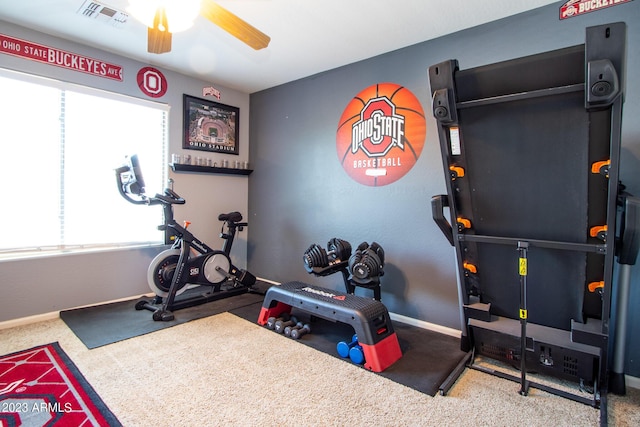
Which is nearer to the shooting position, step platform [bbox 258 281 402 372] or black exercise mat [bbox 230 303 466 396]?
black exercise mat [bbox 230 303 466 396]

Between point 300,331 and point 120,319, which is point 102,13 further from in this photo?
point 300,331

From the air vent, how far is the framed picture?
1.29m

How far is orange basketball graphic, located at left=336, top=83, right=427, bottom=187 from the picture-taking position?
315 cm

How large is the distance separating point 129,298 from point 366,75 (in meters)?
3.56

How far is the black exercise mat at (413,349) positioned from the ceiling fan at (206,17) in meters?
2.26

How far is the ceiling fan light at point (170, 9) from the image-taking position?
68.0 inches

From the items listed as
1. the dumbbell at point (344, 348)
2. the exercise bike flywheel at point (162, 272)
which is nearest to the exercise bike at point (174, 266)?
the exercise bike flywheel at point (162, 272)

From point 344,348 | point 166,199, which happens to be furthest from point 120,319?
point 344,348

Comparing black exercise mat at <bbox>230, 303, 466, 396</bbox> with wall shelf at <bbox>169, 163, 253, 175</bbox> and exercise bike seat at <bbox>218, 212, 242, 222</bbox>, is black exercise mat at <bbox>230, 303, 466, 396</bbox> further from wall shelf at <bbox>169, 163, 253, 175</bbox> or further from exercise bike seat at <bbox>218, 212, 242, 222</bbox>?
wall shelf at <bbox>169, 163, 253, 175</bbox>

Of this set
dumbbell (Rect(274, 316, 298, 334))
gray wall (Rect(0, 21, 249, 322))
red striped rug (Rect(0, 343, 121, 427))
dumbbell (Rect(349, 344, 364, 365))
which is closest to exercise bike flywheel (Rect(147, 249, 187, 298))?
gray wall (Rect(0, 21, 249, 322))

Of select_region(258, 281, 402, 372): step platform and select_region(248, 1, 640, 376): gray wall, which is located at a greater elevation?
select_region(248, 1, 640, 376): gray wall

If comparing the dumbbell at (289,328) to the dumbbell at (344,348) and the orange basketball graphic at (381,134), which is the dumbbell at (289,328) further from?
the orange basketball graphic at (381,134)

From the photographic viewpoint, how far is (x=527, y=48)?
101 inches

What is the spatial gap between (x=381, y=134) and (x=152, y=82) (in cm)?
268
